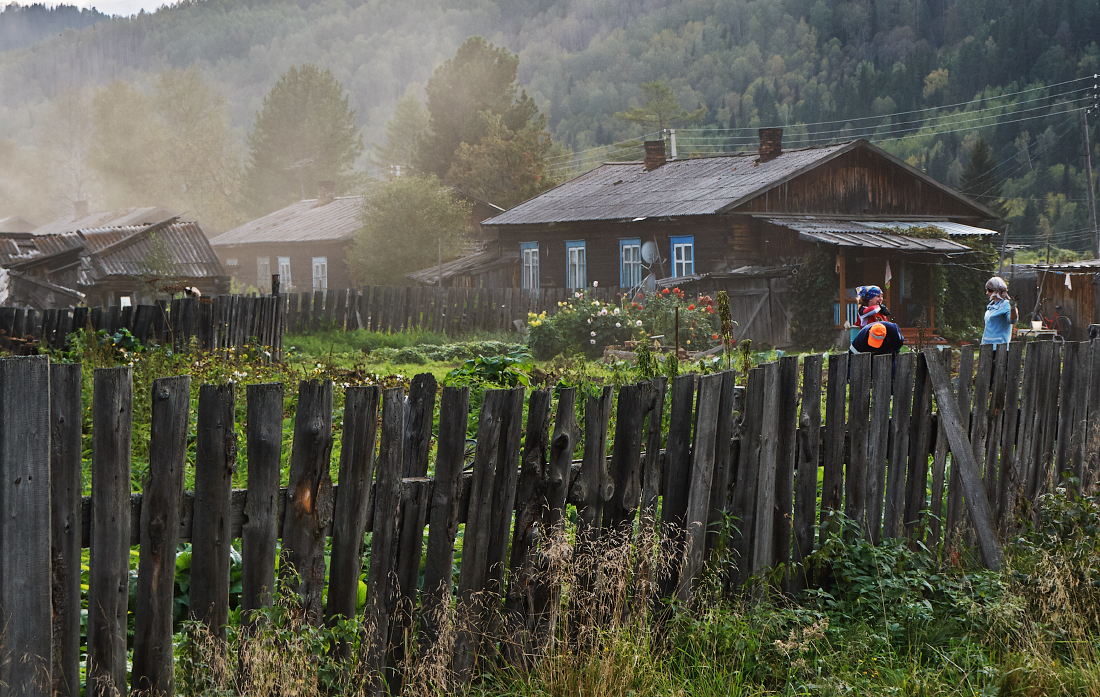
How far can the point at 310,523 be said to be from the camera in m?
2.74

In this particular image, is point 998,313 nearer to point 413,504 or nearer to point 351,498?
point 413,504

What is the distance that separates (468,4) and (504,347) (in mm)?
Answer: 169059

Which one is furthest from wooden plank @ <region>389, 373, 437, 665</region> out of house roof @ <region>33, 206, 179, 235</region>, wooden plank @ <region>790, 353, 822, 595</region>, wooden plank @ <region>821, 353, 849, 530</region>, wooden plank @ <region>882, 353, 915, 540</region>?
house roof @ <region>33, 206, 179, 235</region>

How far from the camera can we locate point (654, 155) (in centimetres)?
2908

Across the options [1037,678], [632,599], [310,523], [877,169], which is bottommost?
[1037,678]

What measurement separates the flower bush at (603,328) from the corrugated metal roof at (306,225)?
2308 centimetres

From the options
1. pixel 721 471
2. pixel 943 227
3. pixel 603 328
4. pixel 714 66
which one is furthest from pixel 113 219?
pixel 714 66

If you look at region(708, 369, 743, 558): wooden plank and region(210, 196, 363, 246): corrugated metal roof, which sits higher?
region(210, 196, 363, 246): corrugated metal roof

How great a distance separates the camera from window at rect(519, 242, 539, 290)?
27.9 metres

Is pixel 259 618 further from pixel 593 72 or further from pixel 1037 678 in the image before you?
pixel 593 72

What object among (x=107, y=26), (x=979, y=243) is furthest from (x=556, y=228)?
(x=107, y=26)

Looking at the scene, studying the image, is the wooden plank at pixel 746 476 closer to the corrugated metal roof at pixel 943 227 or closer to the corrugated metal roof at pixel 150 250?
the corrugated metal roof at pixel 943 227

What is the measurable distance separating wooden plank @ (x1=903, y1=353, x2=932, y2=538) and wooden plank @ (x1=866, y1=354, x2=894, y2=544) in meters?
0.27

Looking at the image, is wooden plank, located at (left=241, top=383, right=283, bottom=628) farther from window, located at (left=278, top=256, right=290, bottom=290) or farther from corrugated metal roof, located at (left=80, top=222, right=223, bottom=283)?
window, located at (left=278, top=256, right=290, bottom=290)
